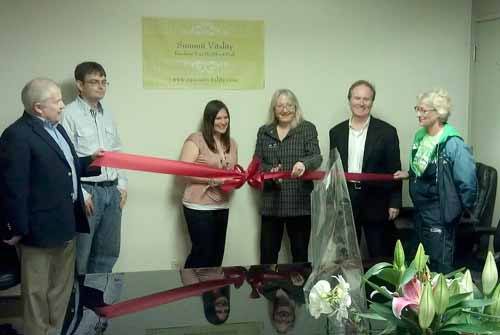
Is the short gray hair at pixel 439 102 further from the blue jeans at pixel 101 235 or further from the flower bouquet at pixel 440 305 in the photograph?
the flower bouquet at pixel 440 305

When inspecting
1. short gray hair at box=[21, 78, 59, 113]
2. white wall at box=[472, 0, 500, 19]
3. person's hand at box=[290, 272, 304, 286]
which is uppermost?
white wall at box=[472, 0, 500, 19]

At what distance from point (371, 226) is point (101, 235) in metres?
1.83

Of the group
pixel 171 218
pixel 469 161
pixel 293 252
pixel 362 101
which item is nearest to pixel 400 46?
pixel 362 101

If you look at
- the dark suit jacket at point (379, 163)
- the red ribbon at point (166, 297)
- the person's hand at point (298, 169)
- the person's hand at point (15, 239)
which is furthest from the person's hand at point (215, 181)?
the red ribbon at point (166, 297)

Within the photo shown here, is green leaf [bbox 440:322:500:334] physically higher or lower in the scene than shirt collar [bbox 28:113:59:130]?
lower

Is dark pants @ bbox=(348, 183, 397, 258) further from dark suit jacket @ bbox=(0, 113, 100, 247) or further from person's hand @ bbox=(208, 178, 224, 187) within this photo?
dark suit jacket @ bbox=(0, 113, 100, 247)

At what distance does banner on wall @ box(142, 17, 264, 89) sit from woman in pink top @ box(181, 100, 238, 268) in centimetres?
29

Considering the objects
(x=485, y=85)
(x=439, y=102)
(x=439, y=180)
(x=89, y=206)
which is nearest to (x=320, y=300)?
(x=439, y=180)

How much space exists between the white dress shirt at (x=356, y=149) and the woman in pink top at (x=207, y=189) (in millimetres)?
827

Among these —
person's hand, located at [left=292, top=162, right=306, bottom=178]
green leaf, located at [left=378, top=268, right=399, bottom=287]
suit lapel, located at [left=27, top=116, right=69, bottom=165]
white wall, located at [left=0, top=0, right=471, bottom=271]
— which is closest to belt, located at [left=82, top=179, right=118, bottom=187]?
white wall, located at [left=0, top=0, right=471, bottom=271]

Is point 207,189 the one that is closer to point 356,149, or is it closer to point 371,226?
point 356,149

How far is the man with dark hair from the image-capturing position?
3594 mm

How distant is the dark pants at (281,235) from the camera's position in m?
4.01

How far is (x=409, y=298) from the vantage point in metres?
1.18
